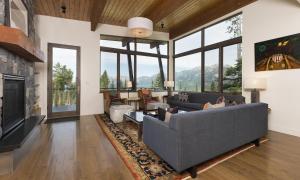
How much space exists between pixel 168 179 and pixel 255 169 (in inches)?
47.9

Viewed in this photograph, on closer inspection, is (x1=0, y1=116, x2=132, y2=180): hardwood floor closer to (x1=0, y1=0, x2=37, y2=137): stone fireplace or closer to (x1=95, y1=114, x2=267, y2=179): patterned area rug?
(x1=95, y1=114, x2=267, y2=179): patterned area rug

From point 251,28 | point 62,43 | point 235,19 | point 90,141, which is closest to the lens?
point 90,141

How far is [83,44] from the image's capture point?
5.90 meters

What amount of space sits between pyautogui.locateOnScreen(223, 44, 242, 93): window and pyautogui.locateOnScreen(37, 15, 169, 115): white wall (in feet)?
13.3

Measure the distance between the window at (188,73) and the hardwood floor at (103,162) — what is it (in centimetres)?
361

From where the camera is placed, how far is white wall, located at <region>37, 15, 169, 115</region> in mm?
5355

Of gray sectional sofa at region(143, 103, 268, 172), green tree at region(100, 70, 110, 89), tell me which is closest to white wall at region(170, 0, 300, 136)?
gray sectional sofa at region(143, 103, 268, 172)

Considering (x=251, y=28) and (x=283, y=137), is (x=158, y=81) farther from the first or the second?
(x=283, y=137)

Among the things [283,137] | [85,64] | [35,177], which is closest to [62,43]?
[85,64]

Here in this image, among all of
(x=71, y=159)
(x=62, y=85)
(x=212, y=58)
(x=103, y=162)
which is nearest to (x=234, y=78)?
(x=212, y=58)

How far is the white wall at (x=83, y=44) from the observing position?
5.36 metres

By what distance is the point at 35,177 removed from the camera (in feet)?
6.53

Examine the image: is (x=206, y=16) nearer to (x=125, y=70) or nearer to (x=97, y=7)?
(x=97, y=7)

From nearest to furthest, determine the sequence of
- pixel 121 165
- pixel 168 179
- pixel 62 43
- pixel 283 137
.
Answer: pixel 168 179 → pixel 121 165 → pixel 283 137 → pixel 62 43
